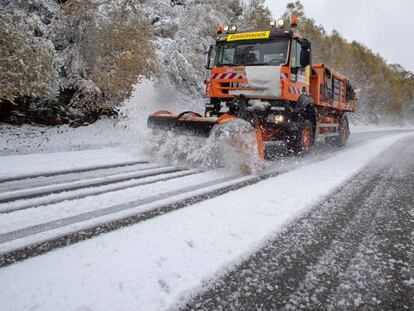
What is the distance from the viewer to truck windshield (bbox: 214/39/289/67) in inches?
288

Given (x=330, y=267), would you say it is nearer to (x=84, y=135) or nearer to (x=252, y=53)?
(x=252, y=53)

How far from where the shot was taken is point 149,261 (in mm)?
2502

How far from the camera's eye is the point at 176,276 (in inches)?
90.7

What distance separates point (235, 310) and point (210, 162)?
4281 millimetres

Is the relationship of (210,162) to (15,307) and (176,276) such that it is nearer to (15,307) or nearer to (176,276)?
(176,276)

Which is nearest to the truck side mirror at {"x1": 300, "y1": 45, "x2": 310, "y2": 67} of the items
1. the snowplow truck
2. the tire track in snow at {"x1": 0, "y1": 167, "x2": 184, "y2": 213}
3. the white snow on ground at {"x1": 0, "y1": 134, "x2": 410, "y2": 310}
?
the snowplow truck

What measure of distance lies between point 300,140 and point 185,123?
10.2 feet

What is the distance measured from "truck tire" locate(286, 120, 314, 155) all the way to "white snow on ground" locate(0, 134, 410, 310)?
4.21m

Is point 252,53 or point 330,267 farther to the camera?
point 252,53

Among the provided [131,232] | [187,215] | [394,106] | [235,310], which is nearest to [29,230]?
[131,232]

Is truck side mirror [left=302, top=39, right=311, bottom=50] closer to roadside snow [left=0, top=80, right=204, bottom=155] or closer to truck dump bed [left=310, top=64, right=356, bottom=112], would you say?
truck dump bed [left=310, top=64, right=356, bottom=112]

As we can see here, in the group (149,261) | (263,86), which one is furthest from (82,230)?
(263,86)

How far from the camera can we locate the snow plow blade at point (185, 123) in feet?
20.3

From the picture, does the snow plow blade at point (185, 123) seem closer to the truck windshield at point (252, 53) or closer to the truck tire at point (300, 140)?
the truck windshield at point (252, 53)
